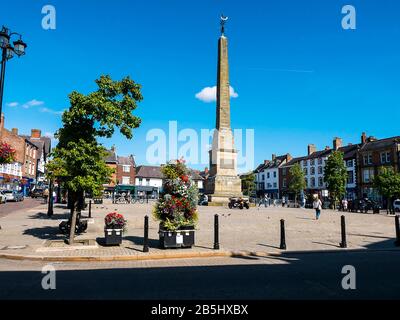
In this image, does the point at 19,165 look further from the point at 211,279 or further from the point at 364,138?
the point at 211,279

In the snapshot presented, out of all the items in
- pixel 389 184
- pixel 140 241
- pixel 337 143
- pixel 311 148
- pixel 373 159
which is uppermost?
pixel 311 148

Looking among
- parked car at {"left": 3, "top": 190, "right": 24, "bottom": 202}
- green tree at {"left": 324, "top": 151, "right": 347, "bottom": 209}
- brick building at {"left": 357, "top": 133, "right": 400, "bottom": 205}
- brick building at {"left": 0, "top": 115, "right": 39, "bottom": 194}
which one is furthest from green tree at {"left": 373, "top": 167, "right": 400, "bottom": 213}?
brick building at {"left": 0, "top": 115, "right": 39, "bottom": 194}

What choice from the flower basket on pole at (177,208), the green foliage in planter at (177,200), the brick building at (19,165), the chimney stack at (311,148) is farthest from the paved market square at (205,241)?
the chimney stack at (311,148)

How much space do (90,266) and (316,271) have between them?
215 inches

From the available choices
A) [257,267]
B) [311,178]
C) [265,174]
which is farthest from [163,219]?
[265,174]

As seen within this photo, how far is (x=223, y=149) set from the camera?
33.6 meters

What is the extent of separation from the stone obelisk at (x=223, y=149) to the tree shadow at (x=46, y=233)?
65.0 ft

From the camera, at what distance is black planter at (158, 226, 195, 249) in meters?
10.6

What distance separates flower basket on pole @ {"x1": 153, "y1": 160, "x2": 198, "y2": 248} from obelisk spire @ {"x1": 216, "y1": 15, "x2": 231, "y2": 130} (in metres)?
22.5

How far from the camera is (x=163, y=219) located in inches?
A: 435

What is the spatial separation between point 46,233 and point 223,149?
21.6 meters

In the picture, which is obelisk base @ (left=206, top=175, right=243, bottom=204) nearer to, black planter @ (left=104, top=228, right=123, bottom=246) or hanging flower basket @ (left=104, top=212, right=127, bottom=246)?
hanging flower basket @ (left=104, top=212, right=127, bottom=246)

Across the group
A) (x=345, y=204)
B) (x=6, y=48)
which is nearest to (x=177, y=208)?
(x=6, y=48)
